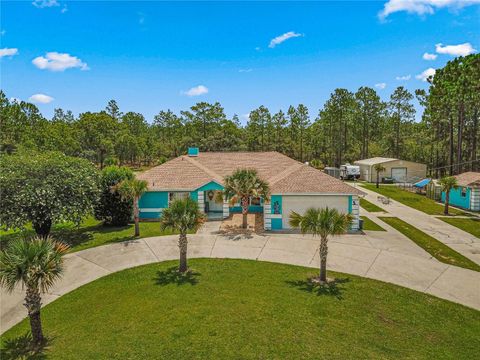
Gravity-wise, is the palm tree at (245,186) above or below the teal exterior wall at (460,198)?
above

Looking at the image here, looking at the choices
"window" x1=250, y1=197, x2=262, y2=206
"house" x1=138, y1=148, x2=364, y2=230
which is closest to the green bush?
"house" x1=138, y1=148, x2=364, y2=230

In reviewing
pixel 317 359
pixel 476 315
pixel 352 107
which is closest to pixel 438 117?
pixel 352 107

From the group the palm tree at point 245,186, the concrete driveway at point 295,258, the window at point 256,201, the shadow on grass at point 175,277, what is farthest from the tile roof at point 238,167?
the shadow on grass at point 175,277

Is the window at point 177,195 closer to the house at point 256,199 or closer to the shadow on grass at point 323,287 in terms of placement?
the house at point 256,199

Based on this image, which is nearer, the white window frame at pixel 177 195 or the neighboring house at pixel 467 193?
the white window frame at pixel 177 195

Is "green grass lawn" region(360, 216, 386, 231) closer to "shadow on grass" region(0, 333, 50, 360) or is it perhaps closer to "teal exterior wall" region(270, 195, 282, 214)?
"teal exterior wall" region(270, 195, 282, 214)

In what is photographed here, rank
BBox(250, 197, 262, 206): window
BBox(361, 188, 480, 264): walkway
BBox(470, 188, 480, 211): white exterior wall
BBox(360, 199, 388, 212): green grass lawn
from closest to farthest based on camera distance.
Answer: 1. BBox(361, 188, 480, 264): walkway
2. BBox(250, 197, 262, 206): window
3. BBox(470, 188, 480, 211): white exterior wall
4. BBox(360, 199, 388, 212): green grass lawn
